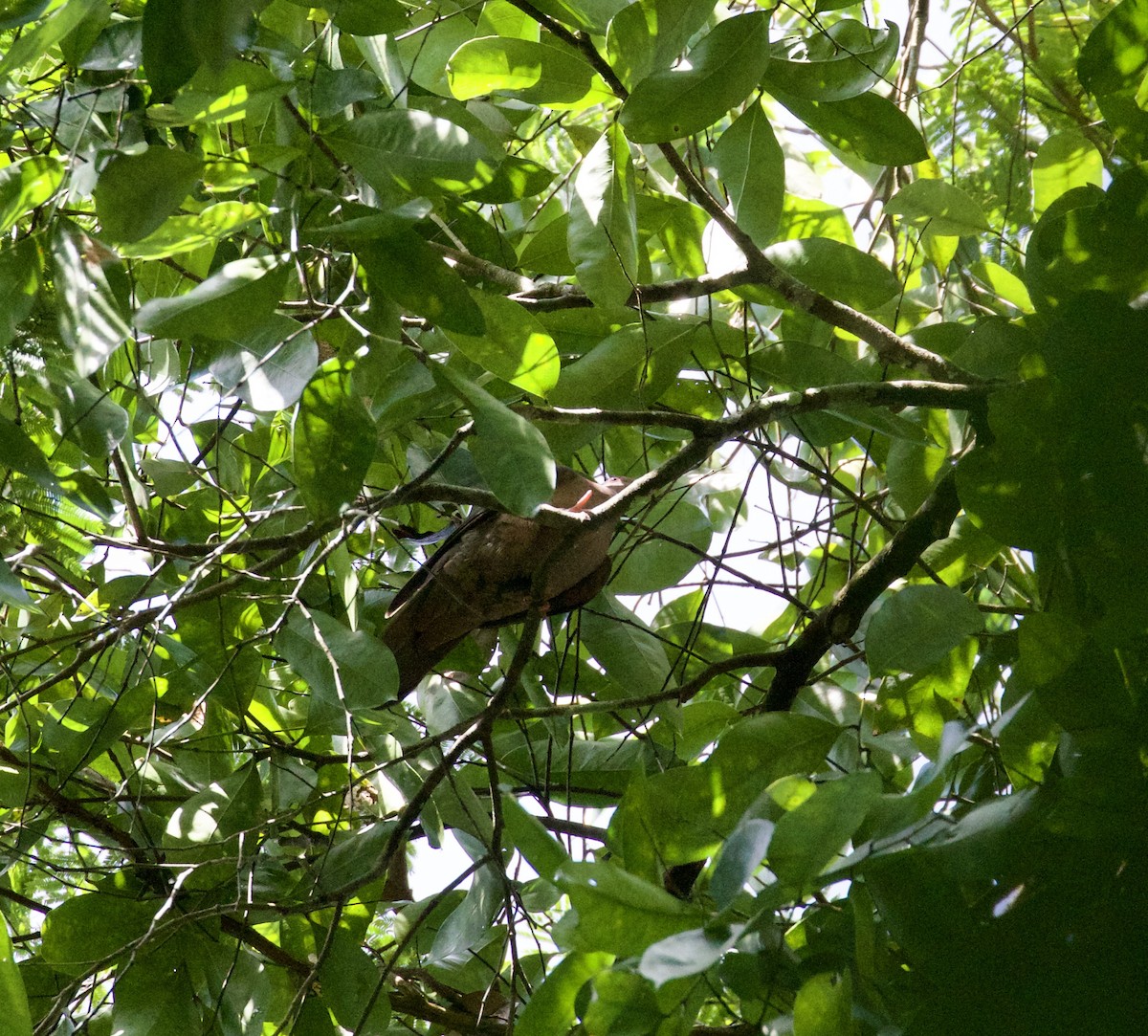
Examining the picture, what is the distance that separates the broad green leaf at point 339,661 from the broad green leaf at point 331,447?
0.88ft

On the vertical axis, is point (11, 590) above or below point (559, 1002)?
above

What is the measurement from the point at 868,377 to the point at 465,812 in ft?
1.88

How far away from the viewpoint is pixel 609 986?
0.51m

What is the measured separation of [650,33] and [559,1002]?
0.65 m

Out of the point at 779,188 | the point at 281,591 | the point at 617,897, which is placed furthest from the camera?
the point at 281,591

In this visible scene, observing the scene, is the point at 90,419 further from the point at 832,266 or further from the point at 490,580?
the point at 832,266

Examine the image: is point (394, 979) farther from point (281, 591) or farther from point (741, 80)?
point (741, 80)

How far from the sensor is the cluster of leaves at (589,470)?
55cm

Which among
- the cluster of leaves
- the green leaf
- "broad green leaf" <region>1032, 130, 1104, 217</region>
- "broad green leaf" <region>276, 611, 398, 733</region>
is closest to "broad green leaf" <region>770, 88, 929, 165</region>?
the cluster of leaves

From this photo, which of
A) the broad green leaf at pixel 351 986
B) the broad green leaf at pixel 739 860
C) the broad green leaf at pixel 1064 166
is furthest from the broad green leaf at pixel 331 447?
the broad green leaf at pixel 1064 166

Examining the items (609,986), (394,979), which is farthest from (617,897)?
(394,979)

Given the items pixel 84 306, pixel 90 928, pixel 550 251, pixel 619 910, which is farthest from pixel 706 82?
pixel 90 928

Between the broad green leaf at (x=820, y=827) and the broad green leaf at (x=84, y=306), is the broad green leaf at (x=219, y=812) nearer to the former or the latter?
the broad green leaf at (x=84, y=306)

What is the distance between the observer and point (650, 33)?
0.79 meters
